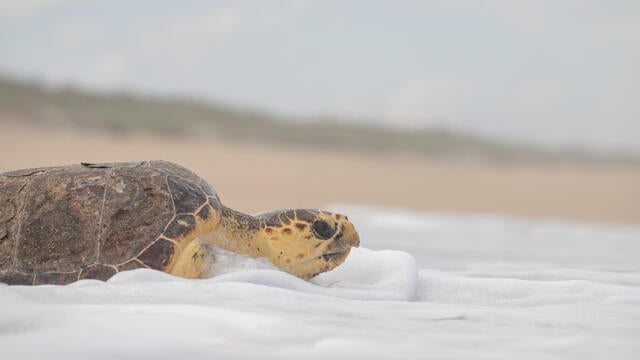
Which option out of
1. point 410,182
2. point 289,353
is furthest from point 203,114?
point 289,353

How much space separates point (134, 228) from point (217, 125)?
13.7 meters

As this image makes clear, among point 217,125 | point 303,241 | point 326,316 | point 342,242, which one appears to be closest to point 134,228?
point 303,241

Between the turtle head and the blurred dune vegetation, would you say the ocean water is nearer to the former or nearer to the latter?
the turtle head

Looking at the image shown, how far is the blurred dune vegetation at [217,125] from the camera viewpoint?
14.3 m

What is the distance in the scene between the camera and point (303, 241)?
2592mm

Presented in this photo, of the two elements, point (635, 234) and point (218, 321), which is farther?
point (635, 234)

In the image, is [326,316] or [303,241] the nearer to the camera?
[326,316]

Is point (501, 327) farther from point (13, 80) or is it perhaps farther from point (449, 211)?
point (13, 80)

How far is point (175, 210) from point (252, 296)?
2.05ft

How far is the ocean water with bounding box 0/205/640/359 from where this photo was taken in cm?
153

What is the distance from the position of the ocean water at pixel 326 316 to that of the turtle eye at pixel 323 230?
0.18 meters

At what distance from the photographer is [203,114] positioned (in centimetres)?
1636

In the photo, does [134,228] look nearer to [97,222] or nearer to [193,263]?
[97,222]

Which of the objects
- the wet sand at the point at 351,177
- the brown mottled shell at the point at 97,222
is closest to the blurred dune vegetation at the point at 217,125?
the wet sand at the point at 351,177
